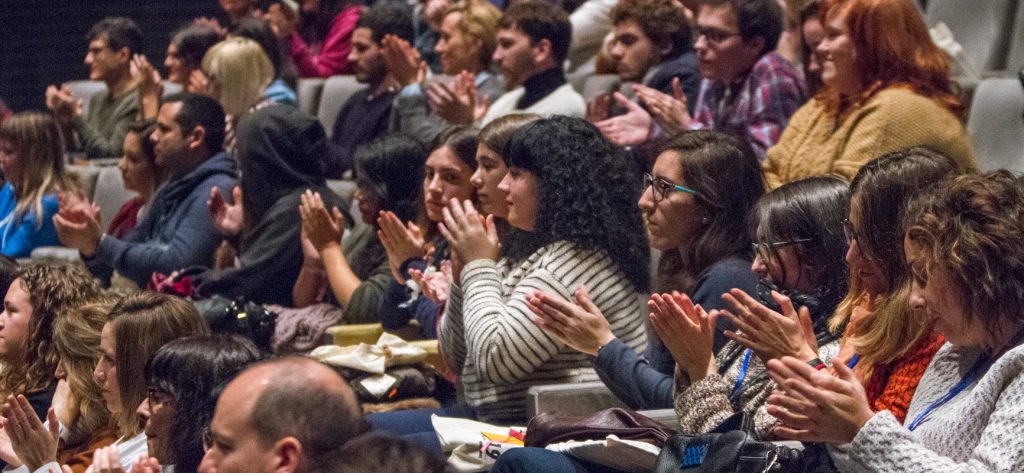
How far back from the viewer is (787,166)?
408cm

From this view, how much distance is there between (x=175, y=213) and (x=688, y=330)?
2.90 meters

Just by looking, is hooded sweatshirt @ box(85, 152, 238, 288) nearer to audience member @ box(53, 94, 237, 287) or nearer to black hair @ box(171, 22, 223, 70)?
audience member @ box(53, 94, 237, 287)

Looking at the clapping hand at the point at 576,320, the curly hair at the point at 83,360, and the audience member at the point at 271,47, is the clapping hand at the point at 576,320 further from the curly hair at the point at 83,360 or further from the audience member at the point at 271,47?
the audience member at the point at 271,47

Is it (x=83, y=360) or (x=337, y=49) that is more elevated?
(x=83, y=360)

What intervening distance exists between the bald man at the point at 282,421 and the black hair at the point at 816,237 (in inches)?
41.6

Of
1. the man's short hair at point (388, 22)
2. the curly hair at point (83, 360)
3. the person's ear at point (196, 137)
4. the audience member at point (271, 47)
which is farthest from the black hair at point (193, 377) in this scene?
the man's short hair at point (388, 22)

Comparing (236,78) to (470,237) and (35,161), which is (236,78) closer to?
Result: (35,161)

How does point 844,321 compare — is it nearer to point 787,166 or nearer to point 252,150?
point 787,166

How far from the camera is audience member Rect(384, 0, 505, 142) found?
5.55 m

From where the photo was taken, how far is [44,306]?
369cm

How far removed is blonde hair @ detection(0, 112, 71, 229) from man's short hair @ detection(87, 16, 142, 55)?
1.58 meters

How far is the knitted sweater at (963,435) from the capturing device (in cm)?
203

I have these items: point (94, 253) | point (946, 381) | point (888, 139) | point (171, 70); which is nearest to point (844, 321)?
point (946, 381)

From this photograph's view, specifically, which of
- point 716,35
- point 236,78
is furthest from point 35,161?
point 716,35
